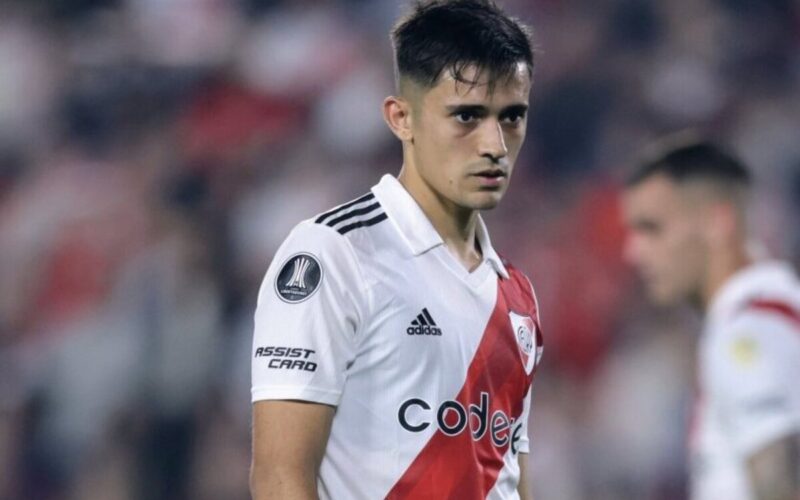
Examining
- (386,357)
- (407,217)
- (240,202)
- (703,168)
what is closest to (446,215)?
(407,217)

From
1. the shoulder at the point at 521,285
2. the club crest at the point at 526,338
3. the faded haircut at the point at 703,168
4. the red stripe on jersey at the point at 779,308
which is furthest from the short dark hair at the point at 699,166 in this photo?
the club crest at the point at 526,338

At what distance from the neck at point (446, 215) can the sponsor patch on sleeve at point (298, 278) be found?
0.39 m

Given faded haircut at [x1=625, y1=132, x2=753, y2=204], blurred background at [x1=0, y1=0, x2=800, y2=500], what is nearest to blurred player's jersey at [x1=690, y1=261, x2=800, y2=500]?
faded haircut at [x1=625, y1=132, x2=753, y2=204]

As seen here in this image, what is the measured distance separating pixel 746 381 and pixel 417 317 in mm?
1816

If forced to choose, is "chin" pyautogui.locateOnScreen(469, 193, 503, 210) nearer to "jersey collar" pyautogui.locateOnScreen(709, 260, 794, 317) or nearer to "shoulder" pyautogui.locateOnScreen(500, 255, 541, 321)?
"shoulder" pyautogui.locateOnScreen(500, 255, 541, 321)

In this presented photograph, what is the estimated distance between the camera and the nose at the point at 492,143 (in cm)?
308

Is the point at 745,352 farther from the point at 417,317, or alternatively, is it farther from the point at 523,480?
the point at 417,317

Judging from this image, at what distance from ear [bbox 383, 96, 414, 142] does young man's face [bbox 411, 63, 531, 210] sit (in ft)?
0.12

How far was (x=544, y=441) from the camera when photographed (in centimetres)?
705

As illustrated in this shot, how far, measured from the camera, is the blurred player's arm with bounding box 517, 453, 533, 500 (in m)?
3.38

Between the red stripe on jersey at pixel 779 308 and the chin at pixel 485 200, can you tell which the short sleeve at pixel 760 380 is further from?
the chin at pixel 485 200

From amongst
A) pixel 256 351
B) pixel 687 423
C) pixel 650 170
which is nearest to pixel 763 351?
pixel 650 170

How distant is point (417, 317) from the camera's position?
3004 mm

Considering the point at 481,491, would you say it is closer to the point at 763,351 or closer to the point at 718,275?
the point at 763,351
